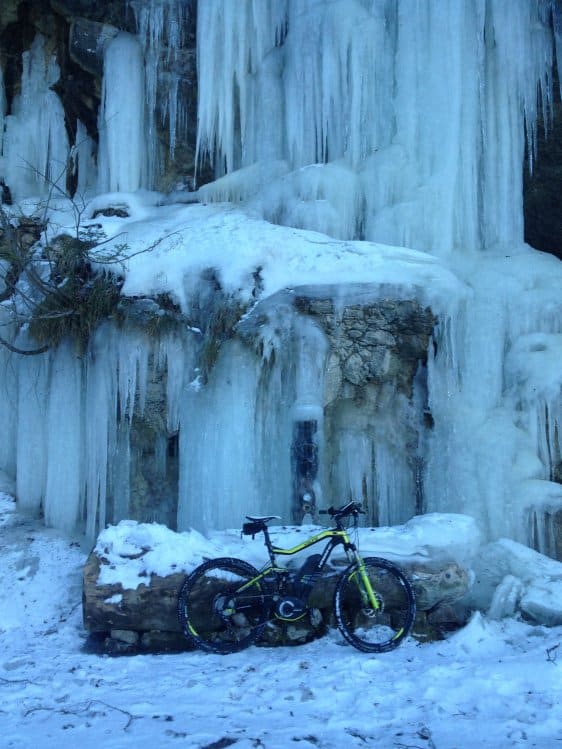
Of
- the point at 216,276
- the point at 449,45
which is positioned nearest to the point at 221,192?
the point at 216,276

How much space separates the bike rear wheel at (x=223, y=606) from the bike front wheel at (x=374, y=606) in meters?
0.65

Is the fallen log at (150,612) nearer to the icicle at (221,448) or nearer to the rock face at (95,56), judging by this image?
the icicle at (221,448)

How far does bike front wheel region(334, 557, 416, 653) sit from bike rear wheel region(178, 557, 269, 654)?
0.65 m

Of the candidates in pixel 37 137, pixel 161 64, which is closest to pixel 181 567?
pixel 161 64

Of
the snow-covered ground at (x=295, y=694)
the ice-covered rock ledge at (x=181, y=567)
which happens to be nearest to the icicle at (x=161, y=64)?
the ice-covered rock ledge at (x=181, y=567)

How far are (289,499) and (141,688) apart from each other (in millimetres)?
3247

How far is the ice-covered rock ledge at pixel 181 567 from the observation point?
543cm

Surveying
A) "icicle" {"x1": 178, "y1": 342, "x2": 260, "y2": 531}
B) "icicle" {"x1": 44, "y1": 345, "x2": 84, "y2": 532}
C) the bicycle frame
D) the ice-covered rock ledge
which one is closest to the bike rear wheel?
the bicycle frame

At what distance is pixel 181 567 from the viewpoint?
5.59m

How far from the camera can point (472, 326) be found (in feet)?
26.9

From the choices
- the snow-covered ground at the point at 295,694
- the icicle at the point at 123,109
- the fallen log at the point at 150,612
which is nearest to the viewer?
the snow-covered ground at the point at 295,694

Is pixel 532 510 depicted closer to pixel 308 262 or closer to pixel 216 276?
pixel 308 262

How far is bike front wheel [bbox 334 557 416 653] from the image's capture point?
5.07m

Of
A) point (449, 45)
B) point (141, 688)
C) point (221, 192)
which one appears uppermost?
point (449, 45)
